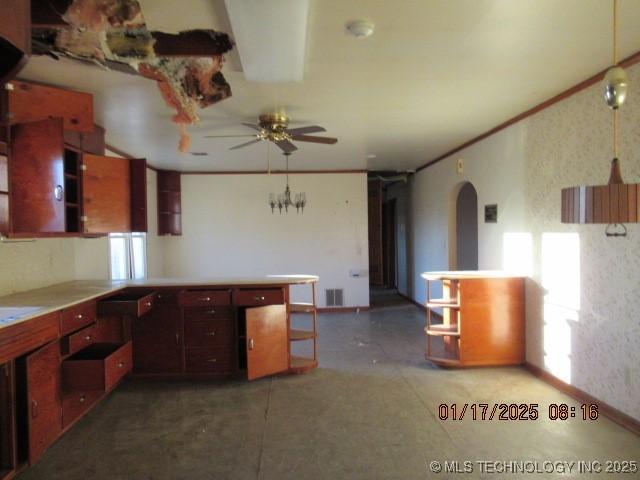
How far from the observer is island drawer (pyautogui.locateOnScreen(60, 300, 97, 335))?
2529mm

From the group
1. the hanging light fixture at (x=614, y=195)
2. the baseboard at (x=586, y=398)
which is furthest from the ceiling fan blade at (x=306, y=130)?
the baseboard at (x=586, y=398)

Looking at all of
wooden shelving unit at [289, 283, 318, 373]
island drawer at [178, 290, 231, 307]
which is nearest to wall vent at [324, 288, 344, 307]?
wooden shelving unit at [289, 283, 318, 373]

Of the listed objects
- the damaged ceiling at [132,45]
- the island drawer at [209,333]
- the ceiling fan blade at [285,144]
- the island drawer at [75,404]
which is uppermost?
the damaged ceiling at [132,45]

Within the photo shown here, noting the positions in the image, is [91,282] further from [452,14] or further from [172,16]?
[452,14]

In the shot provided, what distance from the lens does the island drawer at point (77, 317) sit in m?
2.53

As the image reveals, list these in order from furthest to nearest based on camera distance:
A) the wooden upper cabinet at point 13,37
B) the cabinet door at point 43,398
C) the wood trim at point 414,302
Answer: the wood trim at point 414,302 → the cabinet door at point 43,398 → the wooden upper cabinet at point 13,37

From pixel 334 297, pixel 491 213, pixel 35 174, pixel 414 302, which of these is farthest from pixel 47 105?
pixel 414 302

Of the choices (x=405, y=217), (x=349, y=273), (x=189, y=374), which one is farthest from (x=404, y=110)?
(x=405, y=217)

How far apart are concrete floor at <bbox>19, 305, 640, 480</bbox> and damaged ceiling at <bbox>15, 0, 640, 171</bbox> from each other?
7.54ft

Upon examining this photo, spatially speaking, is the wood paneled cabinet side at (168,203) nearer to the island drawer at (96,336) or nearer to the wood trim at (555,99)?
the island drawer at (96,336)

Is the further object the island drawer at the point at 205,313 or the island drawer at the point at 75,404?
the island drawer at the point at 205,313

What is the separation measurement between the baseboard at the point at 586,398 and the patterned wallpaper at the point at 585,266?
5 cm

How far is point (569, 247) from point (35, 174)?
3793 mm

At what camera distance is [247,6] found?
5.60 feet
